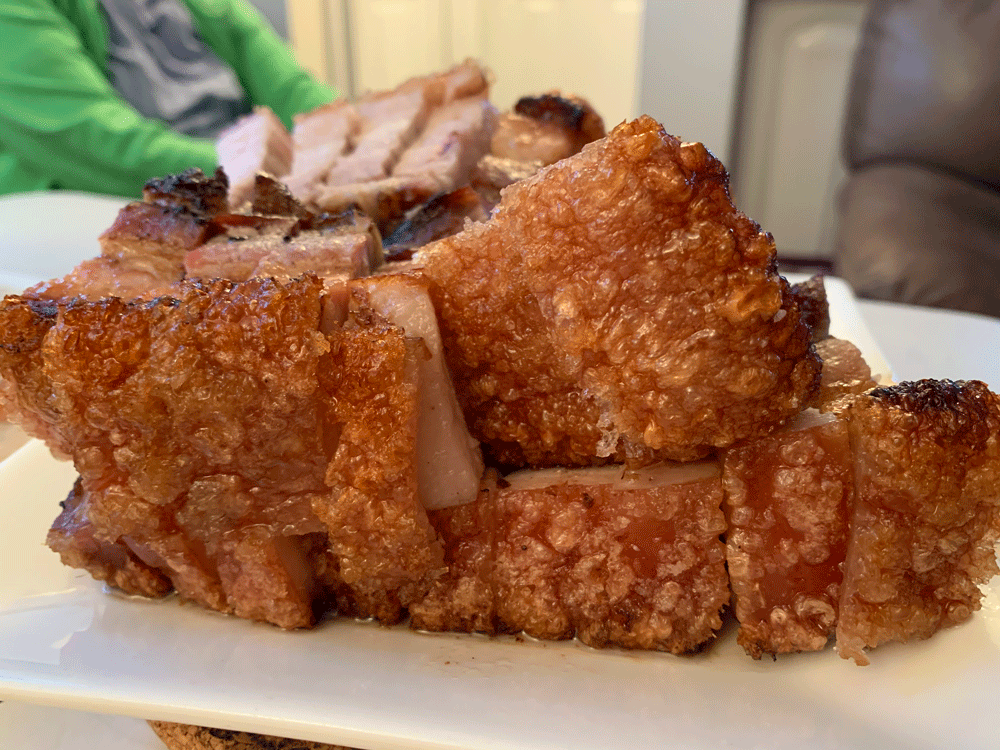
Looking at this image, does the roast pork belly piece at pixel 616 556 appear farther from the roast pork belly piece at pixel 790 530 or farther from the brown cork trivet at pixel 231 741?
the brown cork trivet at pixel 231 741

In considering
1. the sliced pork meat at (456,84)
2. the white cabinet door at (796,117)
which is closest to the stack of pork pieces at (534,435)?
the sliced pork meat at (456,84)

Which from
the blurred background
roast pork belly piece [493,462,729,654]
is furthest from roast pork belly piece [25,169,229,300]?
the blurred background

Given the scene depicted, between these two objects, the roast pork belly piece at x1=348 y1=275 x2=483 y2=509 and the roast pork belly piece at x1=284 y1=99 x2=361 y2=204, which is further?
the roast pork belly piece at x1=284 y1=99 x2=361 y2=204

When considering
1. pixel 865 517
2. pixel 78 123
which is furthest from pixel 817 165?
pixel 865 517

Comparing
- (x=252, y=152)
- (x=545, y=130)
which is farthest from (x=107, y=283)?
(x=545, y=130)

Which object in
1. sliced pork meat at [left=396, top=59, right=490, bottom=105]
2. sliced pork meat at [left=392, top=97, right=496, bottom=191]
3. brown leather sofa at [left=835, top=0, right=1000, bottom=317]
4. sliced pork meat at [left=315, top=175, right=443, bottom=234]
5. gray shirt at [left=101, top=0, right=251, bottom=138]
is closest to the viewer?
sliced pork meat at [left=315, top=175, right=443, bottom=234]

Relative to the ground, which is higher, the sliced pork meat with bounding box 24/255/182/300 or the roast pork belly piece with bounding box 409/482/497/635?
the sliced pork meat with bounding box 24/255/182/300

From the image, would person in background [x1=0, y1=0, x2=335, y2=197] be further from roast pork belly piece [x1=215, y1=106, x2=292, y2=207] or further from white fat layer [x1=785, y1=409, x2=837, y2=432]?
white fat layer [x1=785, y1=409, x2=837, y2=432]
